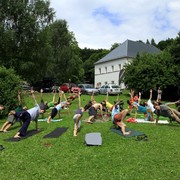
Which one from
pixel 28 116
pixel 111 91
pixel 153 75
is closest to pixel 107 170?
pixel 28 116

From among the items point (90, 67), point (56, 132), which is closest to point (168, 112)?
point (56, 132)

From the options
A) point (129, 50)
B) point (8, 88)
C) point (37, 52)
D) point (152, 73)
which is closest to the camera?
point (8, 88)

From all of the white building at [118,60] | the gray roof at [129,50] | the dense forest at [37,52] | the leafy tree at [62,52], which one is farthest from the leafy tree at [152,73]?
the leafy tree at [62,52]

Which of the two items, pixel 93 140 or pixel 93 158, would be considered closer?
pixel 93 158

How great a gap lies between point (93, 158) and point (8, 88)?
38.9 ft

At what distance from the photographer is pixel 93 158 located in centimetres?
835

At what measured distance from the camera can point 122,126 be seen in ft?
38.8

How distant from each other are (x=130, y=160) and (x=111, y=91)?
112 ft

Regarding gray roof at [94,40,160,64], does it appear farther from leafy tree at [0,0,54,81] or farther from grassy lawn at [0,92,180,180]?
grassy lawn at [0,92,180,180]

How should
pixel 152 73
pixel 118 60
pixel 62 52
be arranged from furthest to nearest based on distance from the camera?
pixel 118 60
pixel 62 52
pixel 152 73

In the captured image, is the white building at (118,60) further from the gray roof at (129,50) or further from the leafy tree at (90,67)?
the leafy tree at (90,67)

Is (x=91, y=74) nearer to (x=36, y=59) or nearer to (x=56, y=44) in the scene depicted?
(x=56, y=44)

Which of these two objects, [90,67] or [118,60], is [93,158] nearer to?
[118,60]

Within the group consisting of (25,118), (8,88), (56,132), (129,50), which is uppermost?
(129,50)
